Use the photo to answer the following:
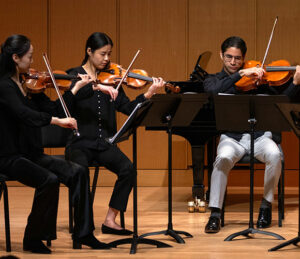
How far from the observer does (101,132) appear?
3.41 meters

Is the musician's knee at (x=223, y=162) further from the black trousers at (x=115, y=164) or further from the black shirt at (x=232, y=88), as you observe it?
the black trousers at (x=115, y=164)

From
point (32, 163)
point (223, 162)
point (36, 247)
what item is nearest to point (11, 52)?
point (32, 163)

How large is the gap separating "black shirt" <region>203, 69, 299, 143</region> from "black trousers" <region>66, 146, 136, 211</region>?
0.81m

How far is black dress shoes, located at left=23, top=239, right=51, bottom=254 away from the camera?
2.88 meters

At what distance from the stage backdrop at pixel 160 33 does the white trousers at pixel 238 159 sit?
1.52 metres

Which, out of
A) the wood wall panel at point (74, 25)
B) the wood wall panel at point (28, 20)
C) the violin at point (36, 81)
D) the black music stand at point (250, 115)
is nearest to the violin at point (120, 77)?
the violin at point (36, 81)

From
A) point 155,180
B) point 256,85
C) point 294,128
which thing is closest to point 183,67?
point 155,180

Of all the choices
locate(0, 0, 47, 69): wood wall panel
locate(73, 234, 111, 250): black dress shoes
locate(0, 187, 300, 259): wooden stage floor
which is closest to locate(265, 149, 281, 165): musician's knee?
locate(0, 187, 300, 259): wooden stage floor

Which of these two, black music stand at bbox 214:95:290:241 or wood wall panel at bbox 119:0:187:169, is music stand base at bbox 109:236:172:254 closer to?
black music stand at bbox 214:95:290:241

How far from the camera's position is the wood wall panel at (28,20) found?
517cm

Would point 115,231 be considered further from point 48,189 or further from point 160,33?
point 160,33

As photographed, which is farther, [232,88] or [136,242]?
[232,88]

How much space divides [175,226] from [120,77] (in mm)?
1006

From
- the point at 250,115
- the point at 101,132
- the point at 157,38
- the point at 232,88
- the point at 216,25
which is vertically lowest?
the point at 101,132
